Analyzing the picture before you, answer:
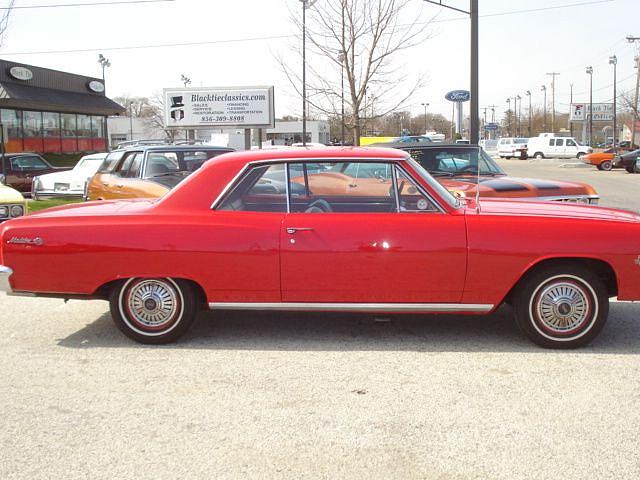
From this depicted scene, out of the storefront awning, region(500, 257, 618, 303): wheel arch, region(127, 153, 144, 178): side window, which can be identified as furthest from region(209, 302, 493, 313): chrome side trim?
the storefront awning

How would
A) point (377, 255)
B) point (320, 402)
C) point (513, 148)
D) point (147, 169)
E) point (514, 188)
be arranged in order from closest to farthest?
point (320, 402), point (377, 255), point (514, 188), point (147, 169), point (513, 148)

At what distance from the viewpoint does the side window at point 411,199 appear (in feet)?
16.4

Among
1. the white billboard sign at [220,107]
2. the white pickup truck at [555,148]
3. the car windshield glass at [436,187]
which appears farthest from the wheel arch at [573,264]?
the white pickup truck at [555,148]

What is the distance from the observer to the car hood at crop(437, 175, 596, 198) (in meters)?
8.41

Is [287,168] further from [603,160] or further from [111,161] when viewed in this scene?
[603,160]

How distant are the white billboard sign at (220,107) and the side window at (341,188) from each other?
15255mm

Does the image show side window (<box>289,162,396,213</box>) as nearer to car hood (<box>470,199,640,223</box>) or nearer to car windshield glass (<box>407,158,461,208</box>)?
car windshield glass (<box>407,158,461,208</box>)

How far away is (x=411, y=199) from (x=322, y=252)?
0.78 metres

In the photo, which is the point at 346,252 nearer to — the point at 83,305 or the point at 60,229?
the point at 60,229

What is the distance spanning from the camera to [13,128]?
37.3 m

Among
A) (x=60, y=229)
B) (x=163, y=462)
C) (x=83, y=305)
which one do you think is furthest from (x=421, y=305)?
(x=83, y=305)

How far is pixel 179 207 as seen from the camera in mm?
5113

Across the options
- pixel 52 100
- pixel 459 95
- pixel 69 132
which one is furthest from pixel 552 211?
pixel 69 132

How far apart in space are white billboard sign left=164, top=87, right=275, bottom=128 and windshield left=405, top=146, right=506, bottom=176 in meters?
11.0
